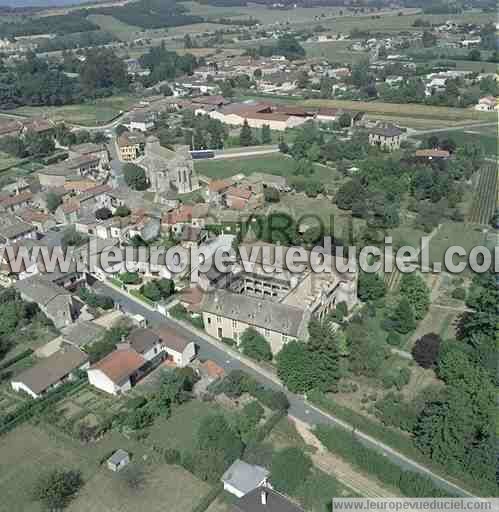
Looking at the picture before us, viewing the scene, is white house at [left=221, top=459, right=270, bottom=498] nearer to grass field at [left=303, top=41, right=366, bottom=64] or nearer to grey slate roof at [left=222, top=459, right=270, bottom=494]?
grey slate roof at [left=222, top=459, right=270, bottom=494]

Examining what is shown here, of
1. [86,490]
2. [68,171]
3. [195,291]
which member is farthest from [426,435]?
[68,171]

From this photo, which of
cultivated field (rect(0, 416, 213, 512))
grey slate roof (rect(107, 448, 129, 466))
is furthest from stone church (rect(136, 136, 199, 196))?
grey slate roof (rect(107, 448, 129, 466))

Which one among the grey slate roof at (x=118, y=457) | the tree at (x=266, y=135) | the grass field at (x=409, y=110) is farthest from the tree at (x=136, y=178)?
the grass field at (x=409, y=110)

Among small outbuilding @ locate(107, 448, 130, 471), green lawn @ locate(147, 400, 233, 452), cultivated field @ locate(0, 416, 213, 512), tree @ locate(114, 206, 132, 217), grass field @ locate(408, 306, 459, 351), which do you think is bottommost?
grass field @ locate(408, 306, 459, 351)

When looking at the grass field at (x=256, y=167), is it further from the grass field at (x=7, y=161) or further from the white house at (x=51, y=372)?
the white house at (x=51, y=372)

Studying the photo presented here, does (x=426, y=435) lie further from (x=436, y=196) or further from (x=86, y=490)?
(x=436, y=196)
